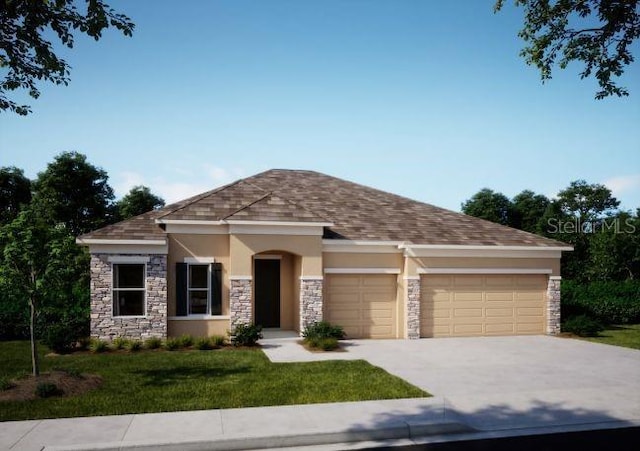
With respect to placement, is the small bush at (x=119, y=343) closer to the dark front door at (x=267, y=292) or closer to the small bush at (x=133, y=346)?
the small bush at (x=133, y=346)

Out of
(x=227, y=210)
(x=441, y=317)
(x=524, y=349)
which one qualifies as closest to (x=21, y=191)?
(x=227, y=210)

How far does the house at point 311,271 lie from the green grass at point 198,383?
237 cm

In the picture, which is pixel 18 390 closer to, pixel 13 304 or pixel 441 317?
pixel 13 304

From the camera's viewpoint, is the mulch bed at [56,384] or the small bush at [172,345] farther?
the small bush at [172,345]

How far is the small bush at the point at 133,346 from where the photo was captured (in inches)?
631

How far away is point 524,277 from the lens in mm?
20609

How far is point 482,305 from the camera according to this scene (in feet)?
65.8

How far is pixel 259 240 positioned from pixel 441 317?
23.7ft

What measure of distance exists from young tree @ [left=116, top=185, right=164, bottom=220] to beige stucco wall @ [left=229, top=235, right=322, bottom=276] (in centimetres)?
2400

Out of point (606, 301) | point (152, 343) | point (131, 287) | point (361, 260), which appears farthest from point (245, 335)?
point (606, 301)

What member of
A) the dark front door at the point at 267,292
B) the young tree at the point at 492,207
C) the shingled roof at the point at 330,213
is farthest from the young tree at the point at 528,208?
the dark front door at the point at 267,292

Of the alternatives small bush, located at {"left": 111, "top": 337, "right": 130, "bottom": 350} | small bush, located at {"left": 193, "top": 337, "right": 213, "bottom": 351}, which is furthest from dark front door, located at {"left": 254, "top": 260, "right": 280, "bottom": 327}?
small bush, located at {"left": 111, "top": 337, "right": 130, "bottom": 350}

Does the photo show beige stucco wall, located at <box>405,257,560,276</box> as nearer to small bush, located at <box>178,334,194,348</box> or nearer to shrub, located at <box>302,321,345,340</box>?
shrub, located at <box>302,321,345,340</box>

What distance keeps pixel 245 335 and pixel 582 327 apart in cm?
1253
